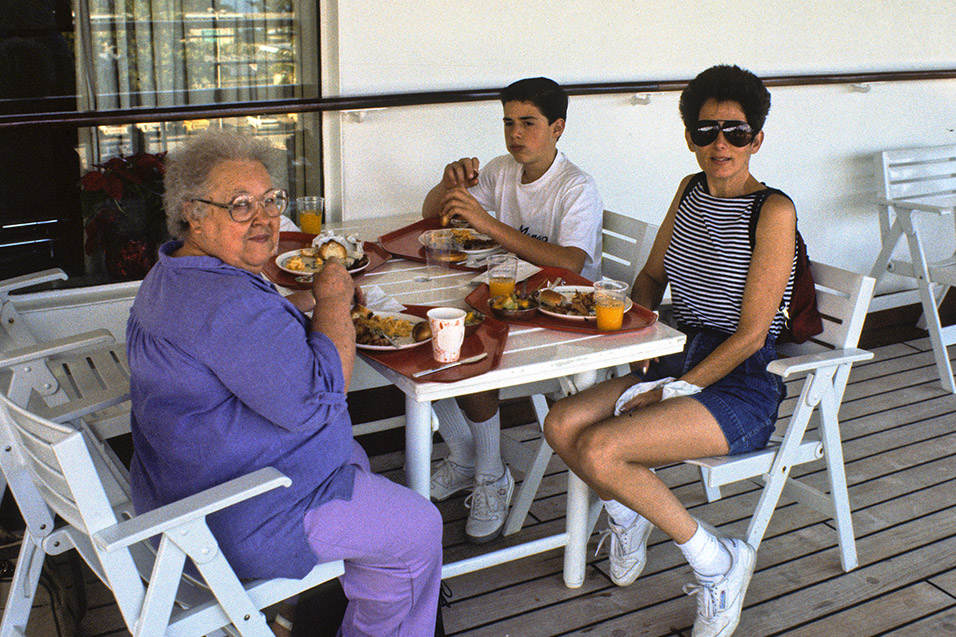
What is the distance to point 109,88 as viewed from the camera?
2.79 metres

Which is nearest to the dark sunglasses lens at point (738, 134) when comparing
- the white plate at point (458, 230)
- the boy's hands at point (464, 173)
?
the white plate at point (458, 230)

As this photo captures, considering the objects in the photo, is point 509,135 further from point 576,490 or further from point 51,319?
point 51,319

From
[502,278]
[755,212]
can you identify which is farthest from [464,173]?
[755,212]

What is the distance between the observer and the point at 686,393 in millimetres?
2281

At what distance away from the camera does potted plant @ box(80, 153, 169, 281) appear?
2799mm

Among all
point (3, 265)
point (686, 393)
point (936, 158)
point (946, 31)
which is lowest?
point (686, 393)

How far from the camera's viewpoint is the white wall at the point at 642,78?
3.12 meters

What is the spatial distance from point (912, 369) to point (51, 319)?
3.61 metres

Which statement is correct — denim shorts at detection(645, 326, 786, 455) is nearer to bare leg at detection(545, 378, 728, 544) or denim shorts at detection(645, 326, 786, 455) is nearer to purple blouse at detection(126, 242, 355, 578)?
bare leg at detection(545, 378, 728, 544)

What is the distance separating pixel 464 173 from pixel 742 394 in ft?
3.76

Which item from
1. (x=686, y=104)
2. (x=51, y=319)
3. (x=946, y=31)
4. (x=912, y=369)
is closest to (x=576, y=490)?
(x=686, y=104)

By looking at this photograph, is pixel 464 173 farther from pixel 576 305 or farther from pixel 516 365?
pixel 516 365

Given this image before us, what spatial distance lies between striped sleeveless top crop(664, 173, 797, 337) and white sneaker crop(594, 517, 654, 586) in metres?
0.59

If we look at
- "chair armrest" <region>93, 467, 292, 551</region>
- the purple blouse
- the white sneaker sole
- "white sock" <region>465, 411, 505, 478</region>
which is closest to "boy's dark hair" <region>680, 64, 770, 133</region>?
"white sock" <region>465, 411, 505, 478</region>
